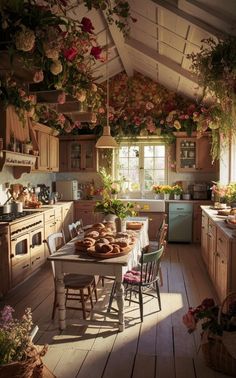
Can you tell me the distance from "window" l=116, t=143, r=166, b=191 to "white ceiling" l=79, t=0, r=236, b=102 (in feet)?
4.76

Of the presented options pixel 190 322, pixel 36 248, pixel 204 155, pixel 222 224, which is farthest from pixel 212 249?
pixel 204 155

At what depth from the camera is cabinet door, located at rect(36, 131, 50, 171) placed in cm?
561

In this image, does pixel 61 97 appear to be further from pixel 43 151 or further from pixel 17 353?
pixel 43 151

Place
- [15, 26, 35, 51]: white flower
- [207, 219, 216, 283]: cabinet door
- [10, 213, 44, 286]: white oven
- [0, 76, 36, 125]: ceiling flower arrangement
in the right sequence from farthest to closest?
[207, 219, 216, 283]: cabinet door
[10, 213, 44, 286]: white oven
[0, 76, 36, 125]: ceiling flower arrangement
[15, 26, 35, 51]: white flower

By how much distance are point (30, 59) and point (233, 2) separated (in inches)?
66.5

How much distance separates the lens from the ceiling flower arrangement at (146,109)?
22.0ft

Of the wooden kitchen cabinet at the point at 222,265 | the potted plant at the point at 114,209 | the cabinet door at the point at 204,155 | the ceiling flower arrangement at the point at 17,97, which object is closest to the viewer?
the wooden kitchen cabinet at the point at 222,265

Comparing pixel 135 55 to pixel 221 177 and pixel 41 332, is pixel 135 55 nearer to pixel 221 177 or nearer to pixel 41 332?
pixel 221 177

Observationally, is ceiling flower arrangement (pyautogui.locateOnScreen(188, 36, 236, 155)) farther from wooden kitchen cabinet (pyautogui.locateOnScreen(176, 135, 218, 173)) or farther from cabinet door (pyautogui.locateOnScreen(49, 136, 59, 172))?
cabinet door (pyautogui.locateOnScreen(49, 136, 59, 172))

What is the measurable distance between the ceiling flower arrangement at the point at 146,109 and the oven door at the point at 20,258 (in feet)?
11.3

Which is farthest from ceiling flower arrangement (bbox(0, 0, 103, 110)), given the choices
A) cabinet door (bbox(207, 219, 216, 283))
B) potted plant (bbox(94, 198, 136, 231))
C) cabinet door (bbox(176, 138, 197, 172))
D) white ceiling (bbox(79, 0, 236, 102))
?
cabinet door (bbox(176, 138, 197, 172))

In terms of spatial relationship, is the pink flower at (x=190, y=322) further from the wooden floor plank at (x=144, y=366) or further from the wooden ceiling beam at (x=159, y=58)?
the wooden ceiling beam at (x=159, y=58)

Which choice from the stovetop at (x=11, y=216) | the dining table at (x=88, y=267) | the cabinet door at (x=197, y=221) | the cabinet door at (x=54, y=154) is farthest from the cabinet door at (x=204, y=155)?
the dining table at (x=88, y=267)

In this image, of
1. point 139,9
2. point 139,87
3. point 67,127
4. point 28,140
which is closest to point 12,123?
point 28,140
